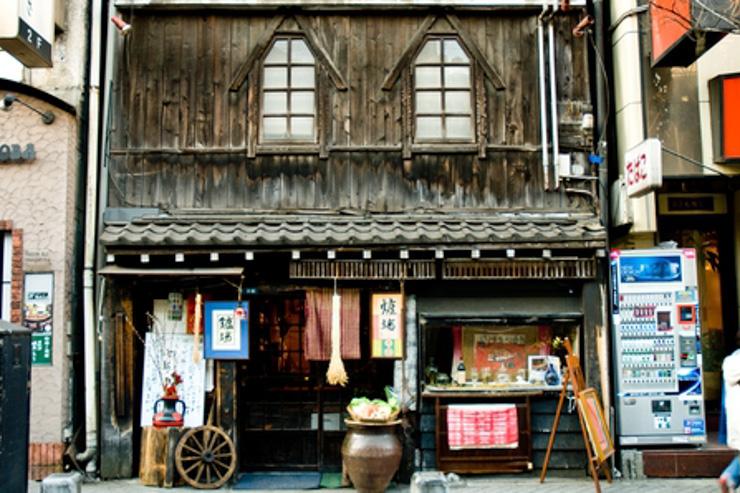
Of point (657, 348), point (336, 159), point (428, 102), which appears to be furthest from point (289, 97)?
point (657, 348)

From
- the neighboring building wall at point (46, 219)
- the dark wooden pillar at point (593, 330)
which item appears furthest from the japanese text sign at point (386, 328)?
the neighboring building wall at point (46, 219)

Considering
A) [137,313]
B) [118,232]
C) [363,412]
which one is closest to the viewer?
[363,412]

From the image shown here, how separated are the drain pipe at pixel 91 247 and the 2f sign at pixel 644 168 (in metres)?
8.15

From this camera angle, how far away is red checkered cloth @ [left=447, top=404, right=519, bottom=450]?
11.1 metres

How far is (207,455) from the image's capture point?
1086cm

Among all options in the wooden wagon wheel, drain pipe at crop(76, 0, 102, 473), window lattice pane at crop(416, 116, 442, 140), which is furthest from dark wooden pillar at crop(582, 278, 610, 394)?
drain pipe at crop(76, 0, 102, 473)

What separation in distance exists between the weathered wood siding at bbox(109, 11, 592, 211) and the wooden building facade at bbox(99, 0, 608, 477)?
0.08 ft

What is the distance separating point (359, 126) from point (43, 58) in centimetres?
475

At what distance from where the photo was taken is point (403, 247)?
1097 cm

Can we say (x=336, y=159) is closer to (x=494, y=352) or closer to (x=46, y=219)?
(x=494, y=352)

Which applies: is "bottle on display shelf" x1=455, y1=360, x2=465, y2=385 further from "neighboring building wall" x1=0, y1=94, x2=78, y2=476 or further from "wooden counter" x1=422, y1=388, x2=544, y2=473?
"neighboring building wall" x1=0, y1=94, x2=78, y2=476

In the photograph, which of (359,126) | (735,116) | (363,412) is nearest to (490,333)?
(363,412)

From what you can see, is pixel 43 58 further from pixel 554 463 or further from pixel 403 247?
pixel 554 463

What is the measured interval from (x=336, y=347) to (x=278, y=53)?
4874mm
